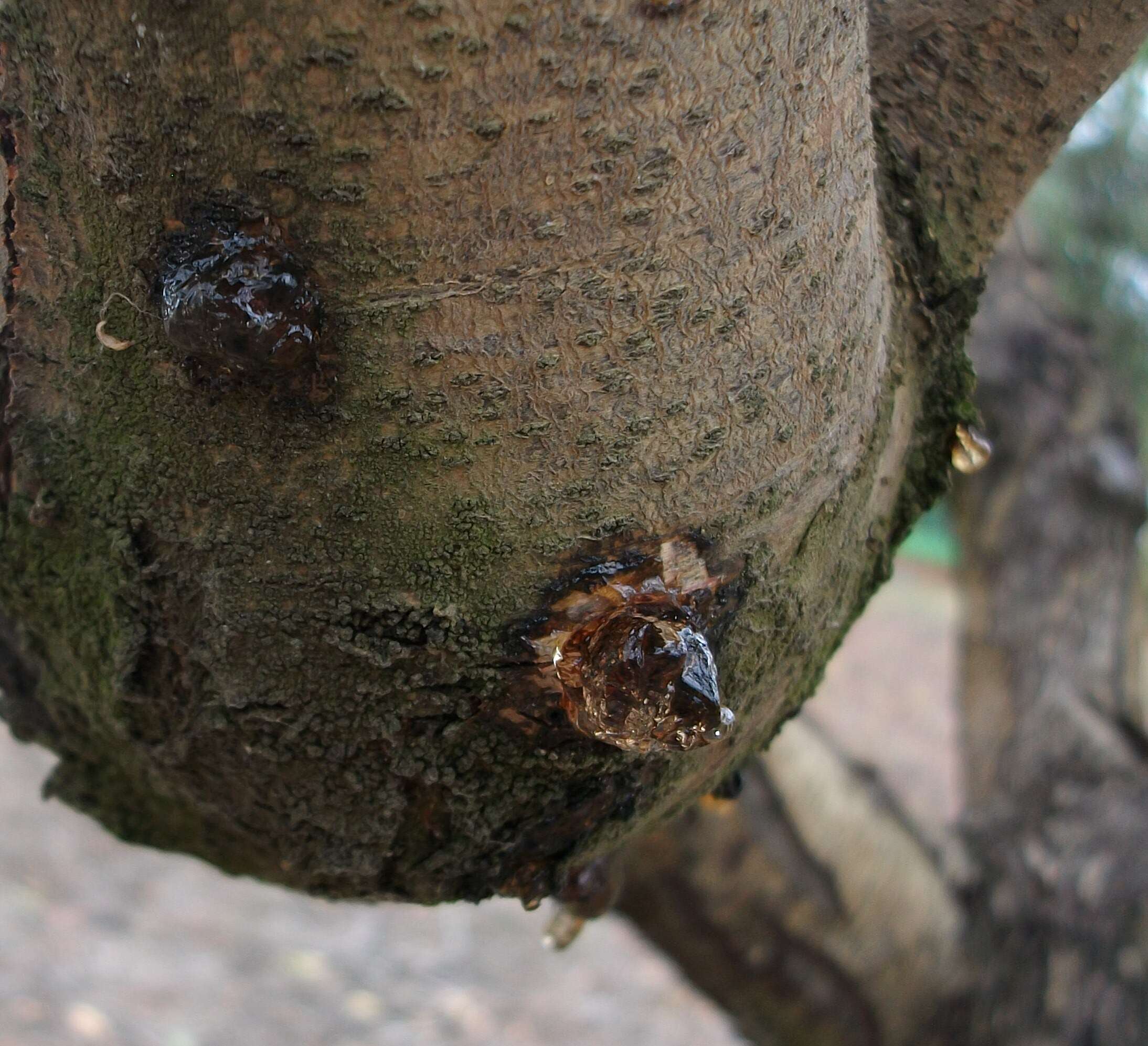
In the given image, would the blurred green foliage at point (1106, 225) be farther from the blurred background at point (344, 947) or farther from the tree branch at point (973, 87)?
the tree branch at point (973, 87)

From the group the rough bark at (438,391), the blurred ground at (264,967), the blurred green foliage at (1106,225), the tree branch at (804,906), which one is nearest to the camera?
the rough bark at (438,391)

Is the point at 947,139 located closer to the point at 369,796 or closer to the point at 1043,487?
the point at 369,796

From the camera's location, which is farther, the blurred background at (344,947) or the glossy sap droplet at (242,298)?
the blurred background at (344,947)

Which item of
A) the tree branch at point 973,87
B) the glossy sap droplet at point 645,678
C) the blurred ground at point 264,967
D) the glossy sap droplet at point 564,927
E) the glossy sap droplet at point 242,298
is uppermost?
the tree branch at point 973,87

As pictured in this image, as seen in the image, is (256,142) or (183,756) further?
(183,756)

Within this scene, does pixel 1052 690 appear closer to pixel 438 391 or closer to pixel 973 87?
pixel 973 87

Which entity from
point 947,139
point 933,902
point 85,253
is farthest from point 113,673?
point 933,902

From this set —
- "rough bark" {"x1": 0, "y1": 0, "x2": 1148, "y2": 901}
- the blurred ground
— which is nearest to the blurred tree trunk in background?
"rough bark" {"x1": 0, "y1": 0, "x2": 1148, "y2": 901}

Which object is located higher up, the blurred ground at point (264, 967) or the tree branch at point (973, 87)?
the tree branch at point (973, 87)

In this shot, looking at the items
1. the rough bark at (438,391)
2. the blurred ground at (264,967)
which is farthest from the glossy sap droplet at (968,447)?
the blurred ground at (264,967)
